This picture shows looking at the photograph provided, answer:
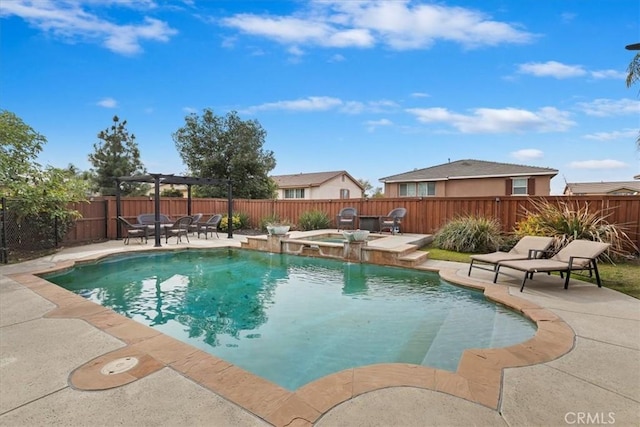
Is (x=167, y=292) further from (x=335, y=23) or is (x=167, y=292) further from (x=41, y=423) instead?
(x=335, y=23)

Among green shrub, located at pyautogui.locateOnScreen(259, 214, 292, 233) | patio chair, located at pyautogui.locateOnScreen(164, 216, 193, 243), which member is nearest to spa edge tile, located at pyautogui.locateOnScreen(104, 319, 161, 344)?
patio chair, located at pyautogui.locateOnScreen(164, 216, 193, 243)

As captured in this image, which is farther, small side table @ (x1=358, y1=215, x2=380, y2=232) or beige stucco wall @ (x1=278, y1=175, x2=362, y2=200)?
beige stucco wall @ (x1=278, y1=175, x2=362, y2=200)

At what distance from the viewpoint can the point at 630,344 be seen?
299 centimetres

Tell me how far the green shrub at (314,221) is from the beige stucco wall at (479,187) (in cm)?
906

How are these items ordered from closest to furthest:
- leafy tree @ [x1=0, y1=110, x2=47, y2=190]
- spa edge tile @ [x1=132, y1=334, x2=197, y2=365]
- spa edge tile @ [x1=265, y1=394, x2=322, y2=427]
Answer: spa edge tile @ [x1=265, y1=394, x2=322, y2=427]
spa edge tile @ [x1=132, y1=334, x2=197, y2=365]
leafy tree @ [x1=0, y1=110, x2=47, y2=190]

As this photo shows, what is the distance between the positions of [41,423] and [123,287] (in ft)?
14.2

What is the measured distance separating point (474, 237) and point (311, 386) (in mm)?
7299

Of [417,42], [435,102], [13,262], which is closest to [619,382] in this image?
[417,42]

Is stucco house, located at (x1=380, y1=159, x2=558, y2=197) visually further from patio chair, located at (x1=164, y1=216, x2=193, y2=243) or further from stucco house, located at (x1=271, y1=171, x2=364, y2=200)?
patio chair, located at (x1=164, y1=216, x2=193, y2=243)

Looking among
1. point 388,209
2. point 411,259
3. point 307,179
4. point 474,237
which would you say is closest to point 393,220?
point 388,209

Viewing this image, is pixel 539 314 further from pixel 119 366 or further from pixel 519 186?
pixel 519 186

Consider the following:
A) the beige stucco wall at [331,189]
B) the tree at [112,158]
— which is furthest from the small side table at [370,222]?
the tree at [112,158]

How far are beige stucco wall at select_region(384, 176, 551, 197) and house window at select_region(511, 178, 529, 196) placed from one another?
0.47 metres

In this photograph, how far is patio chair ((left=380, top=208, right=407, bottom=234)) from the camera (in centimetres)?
1094
